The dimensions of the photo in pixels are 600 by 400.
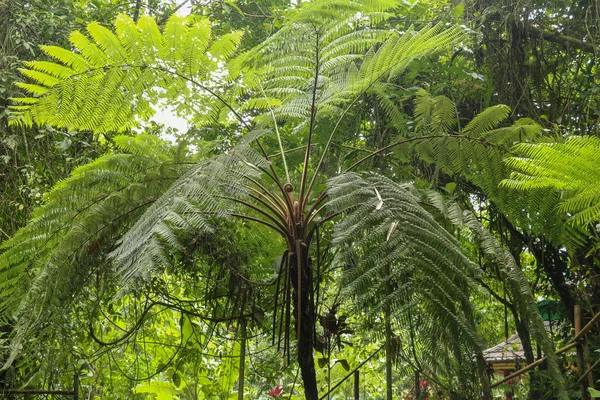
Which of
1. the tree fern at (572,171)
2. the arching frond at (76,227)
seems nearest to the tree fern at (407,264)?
the tree fern at (572,171)

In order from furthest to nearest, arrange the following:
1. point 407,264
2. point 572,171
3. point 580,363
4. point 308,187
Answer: point 580,363 → point 308,187 → point 572,171 → point 407,264

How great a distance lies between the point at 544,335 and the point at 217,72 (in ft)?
4.38

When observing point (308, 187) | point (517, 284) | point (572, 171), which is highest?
point (308, 187)

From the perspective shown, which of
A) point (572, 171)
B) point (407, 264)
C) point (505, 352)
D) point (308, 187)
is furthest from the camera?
point (505, 352)

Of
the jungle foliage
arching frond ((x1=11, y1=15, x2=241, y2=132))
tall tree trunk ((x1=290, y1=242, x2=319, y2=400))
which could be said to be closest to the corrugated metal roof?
the jungle foliage

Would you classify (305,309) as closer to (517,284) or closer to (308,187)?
(308,187)

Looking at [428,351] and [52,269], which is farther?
[52,269]

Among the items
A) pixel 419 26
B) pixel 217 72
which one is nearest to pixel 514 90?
pixel 419 26

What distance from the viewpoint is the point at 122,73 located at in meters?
1.83

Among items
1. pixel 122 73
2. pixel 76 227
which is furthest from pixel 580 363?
pixel 122 73

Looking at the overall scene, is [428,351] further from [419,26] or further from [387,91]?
[419,26]

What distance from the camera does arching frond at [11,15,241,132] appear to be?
1.76m

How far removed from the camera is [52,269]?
1.65 m

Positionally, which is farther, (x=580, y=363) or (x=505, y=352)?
(x=505, y=352)
